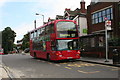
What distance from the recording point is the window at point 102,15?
24259 millimetres

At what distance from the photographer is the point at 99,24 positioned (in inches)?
1042

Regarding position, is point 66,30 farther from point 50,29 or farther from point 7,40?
point 7,40

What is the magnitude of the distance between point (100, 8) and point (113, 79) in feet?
65.8

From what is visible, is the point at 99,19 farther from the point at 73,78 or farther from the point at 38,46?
the point at 73,78

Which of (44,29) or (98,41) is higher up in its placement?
(44,29)

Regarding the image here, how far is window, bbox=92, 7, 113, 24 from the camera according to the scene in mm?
24259

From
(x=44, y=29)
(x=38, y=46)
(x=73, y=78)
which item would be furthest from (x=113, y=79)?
(x=38, y=46)

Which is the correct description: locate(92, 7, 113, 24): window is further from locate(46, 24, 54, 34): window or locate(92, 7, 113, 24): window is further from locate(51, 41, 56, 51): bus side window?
locate(51, 41, 56, 51): bus side window

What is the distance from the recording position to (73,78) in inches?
321

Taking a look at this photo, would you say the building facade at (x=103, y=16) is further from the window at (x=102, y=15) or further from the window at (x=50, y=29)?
the window at (x=50, y=29)

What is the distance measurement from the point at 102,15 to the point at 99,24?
154cm

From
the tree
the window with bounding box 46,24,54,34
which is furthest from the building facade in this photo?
the tree

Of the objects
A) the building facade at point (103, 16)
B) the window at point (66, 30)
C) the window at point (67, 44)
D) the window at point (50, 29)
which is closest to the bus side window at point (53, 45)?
the window at point (67, 44)

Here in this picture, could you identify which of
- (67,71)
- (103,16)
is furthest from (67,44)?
(103,16)
